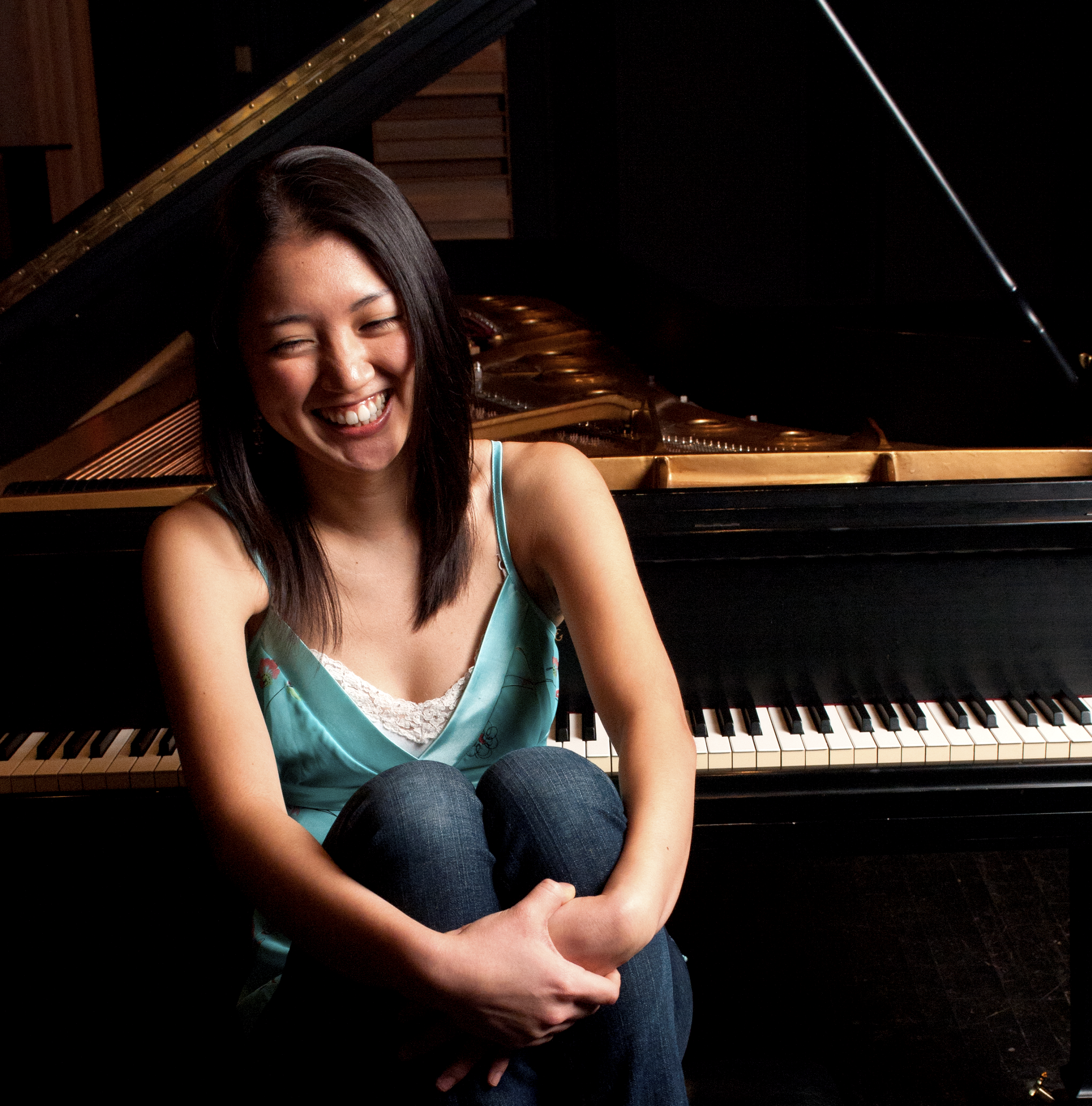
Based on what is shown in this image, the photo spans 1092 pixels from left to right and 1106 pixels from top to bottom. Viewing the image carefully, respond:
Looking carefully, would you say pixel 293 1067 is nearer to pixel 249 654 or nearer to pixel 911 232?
pixel 249 654

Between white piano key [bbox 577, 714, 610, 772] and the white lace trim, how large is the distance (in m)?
0.27

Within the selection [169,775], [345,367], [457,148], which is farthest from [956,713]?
[457,148]

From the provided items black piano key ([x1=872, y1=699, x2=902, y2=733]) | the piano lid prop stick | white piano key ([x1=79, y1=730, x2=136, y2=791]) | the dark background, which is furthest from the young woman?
the dark background

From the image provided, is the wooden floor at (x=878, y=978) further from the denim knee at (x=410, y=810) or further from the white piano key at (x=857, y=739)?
the denim knee at (x=410, y=810)

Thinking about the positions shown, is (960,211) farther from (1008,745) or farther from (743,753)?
(743,753)

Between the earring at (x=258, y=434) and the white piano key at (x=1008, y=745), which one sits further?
the white piano key at (x=1008, y=745)

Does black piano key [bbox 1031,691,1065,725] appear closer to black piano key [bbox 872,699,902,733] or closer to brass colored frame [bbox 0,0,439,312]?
black piano key [bbox 872,699,902,733]

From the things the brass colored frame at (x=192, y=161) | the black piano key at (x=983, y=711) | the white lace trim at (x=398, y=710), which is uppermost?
the brass colored frame at (x=192, y=161)

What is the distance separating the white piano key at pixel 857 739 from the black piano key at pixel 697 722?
0.19 metres

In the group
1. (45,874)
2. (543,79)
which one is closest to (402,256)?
(45,874)

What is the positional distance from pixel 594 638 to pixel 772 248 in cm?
645

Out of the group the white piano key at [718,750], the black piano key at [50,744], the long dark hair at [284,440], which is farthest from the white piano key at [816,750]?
the black piano key at [50,744]

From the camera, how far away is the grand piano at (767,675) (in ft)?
5.53

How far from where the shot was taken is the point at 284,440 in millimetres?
1536
